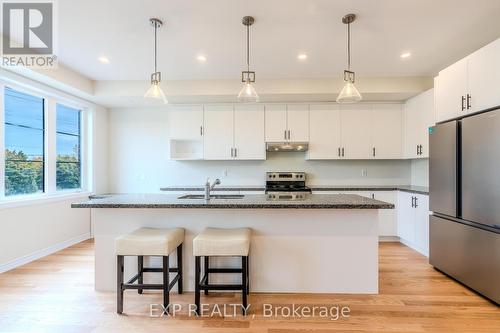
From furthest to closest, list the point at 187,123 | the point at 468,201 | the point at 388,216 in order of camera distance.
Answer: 1. the point at 187,123
2. the point at 388,216
3. the point at 468,201

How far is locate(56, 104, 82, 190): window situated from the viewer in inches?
153

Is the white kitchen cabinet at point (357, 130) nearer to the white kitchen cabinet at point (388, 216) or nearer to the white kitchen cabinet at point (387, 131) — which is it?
the white kitchen cabinet at point (387, 131)

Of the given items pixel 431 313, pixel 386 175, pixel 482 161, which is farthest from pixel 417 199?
pixel 431 313

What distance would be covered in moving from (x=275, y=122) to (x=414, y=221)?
2.57 meters

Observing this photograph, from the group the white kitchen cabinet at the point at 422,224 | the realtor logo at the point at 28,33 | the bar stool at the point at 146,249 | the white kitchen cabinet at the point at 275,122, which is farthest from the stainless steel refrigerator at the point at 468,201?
the realtor logo at the point at 28,33

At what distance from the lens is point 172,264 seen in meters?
2.46

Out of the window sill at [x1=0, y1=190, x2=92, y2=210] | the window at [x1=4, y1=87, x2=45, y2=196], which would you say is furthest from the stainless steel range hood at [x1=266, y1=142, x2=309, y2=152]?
the window at [x1=4, y1=87, x2=45, y2=196]

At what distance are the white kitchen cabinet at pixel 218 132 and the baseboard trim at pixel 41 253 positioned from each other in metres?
2.43

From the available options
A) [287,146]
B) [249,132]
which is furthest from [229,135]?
[287,146]

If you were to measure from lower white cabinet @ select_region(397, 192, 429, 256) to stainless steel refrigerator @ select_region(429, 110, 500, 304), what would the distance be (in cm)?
48

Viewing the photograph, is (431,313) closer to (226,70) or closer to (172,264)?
(172,264)

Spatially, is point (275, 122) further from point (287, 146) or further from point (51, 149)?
point (51, 149)

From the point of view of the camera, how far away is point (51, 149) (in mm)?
3676

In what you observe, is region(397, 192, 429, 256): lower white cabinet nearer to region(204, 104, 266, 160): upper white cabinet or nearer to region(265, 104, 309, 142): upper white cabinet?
region(265, 104, 309, 142): upper white cabinet
